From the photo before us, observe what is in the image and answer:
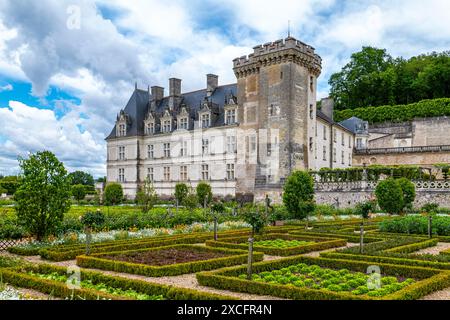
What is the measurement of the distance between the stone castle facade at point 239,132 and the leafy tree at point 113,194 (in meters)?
3.46

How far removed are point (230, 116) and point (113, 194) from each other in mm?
11896

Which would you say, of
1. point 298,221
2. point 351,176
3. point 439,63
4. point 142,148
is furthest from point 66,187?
point 439,63

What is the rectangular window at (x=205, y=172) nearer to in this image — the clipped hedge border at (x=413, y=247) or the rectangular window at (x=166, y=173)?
the rectangular window at (x=166, y=173)

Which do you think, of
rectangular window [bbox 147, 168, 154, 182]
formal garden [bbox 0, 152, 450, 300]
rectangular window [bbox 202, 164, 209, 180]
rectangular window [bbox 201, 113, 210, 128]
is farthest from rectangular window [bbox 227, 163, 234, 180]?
formal garden [bbox 0, 152, 450, 300]

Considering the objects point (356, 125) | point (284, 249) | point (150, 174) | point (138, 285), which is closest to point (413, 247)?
point (284, 249)

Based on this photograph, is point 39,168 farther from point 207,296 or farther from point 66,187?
point 207,296

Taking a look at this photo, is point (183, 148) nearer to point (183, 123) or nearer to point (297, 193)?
point (183, 123)

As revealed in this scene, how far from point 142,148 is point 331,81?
92.2ft

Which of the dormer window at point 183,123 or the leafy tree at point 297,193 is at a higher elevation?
the dormer window at point 183,123

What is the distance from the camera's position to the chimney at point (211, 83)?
42250 mm

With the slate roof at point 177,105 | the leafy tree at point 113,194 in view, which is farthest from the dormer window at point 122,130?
the leafy tree at point 113,194

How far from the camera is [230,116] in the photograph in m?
38.6

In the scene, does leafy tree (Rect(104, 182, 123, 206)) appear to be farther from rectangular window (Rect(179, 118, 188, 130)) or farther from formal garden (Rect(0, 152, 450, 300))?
formal garden (Rect(0, 152, 450, 300))

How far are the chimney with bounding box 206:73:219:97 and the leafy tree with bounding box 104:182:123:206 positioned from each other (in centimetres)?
1127
